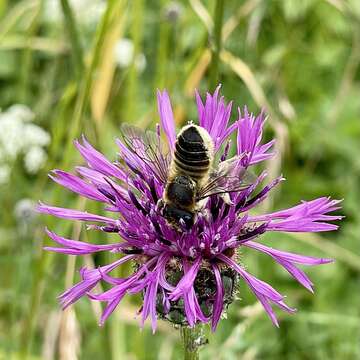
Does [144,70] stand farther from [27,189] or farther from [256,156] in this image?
[256,156]

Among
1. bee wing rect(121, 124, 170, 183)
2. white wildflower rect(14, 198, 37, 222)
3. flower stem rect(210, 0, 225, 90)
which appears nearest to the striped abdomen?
bee wing rect(121, 124, 170, 183)

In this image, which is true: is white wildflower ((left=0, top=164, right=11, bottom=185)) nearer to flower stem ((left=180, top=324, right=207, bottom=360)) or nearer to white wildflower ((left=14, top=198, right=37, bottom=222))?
white wildflower ((left=14, top=198, right=37, bottom=222))

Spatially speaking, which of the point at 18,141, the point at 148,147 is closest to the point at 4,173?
the point at 18,141

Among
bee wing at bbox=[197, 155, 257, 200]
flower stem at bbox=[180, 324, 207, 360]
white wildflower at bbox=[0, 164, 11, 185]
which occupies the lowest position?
flower stem at bbox=[180, 324, 207, 360]

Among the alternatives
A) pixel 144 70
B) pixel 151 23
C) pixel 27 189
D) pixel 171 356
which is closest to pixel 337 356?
pixel 171 356

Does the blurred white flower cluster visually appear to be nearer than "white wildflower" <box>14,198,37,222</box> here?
No

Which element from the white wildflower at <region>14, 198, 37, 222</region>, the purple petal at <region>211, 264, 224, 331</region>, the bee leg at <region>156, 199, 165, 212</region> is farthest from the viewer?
the white wildflower at <region>14, 198, 37, 222</region>

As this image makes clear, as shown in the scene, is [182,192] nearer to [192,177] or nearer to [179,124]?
[192,177]

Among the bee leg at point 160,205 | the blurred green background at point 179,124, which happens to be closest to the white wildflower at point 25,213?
the blurred green background at point 179,124
